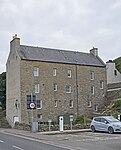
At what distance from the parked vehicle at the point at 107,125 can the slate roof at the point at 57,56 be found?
993 inches

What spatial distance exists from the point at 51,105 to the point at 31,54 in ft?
30.9

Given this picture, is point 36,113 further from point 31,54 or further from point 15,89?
point 31,54

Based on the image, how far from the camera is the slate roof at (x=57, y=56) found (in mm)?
57188

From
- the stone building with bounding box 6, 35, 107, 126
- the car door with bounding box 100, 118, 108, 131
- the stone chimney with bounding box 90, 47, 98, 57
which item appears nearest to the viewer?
the car door with bounding box 100, 118, 108, 131

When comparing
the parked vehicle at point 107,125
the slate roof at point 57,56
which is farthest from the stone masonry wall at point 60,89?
the parked vehicle at point 107,125

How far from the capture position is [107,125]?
1225 inches

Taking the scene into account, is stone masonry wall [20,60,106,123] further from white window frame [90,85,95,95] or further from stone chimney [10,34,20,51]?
stone chimney [10,34,20,51]

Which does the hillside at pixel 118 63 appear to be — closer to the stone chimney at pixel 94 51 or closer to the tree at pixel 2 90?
the stone chimney at pixel 94 51

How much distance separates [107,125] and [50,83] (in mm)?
27203

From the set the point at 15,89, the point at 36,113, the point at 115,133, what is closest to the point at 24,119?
the point at 36,113

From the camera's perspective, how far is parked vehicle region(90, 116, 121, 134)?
30.2 meters

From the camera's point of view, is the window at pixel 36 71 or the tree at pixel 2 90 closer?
the window at pixel 36 71

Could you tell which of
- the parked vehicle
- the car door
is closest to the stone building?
the parked vehicle

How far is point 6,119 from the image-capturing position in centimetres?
6069
